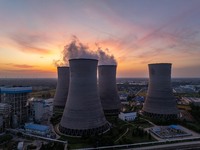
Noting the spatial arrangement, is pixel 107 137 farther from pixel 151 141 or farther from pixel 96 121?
pixel 151 141

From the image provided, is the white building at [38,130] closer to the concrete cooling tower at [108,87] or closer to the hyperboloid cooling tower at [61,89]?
the hyperboloid cooling tower at [61,89]

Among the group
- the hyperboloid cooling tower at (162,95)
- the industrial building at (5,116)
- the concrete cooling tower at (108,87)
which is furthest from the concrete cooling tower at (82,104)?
the hyperboloid cooling tower at (162,95)

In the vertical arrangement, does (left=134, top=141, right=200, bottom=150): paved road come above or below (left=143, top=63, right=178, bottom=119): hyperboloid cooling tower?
below

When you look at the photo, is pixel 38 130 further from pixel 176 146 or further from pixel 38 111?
pixel 176 146

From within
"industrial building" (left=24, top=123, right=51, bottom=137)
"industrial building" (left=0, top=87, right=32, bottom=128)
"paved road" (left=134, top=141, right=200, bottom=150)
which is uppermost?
"industrial building" (left=0, top=87, right=32, bottom=128)

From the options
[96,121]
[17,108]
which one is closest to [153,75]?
[96,121]

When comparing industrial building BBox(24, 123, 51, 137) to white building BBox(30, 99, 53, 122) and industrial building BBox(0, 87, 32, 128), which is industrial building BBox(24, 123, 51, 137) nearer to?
industrial building BBox(0, 87, 32, 128)

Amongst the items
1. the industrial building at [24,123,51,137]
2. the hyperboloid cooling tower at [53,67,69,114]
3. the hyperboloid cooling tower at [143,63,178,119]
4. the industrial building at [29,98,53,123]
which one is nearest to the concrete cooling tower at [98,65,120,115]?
the hyperboloid cooling tower at [143,63,178,119]
